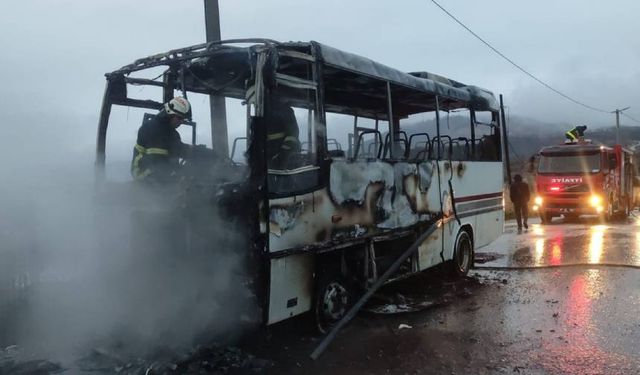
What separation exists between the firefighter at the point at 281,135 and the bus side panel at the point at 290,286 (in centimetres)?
89

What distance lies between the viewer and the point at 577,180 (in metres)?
18.0

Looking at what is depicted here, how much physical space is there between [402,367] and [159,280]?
92.2 inches

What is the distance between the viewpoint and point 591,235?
46.9 ft

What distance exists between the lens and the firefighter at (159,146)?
17.1ft

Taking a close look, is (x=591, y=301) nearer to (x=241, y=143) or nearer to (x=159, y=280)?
(x=241, y=143)

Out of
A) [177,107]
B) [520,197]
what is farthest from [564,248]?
[177,107]

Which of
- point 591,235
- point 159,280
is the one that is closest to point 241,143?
point 159,280

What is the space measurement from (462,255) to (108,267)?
5443mm

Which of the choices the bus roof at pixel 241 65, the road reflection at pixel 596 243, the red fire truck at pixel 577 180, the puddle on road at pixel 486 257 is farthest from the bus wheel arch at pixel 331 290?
the red fire truck at pixel 577 180

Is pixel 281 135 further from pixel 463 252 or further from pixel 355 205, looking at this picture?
pixel 463 252

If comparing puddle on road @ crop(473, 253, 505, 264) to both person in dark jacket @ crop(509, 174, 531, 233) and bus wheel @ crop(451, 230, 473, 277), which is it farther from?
person in dark jacket @ crop(509, 174, 531, 233)

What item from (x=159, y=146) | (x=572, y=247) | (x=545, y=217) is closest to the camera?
(x=159, y=146)

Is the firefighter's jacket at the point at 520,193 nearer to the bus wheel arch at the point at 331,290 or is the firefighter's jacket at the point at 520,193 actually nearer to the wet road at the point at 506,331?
the wet road at the point at 506,331

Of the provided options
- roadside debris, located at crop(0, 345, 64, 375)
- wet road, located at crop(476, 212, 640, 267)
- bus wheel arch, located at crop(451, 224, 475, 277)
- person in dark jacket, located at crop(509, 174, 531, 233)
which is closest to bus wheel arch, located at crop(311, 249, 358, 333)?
roadside debris, located at crop(0, 345, 64, 375)
